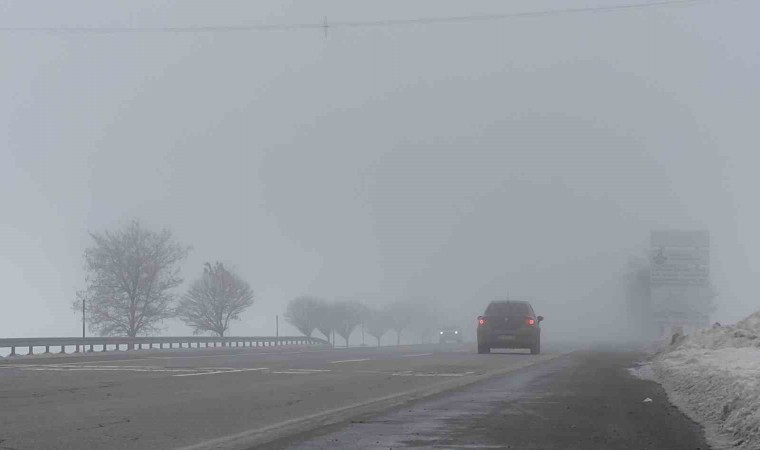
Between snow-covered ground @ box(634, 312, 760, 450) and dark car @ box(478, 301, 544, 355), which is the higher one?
dark car @ box(478, 301, 544, 355)

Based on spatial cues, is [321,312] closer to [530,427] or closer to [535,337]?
[535,337]

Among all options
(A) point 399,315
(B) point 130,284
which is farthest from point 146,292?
(A) point 399,315

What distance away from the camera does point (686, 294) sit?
55281 mm

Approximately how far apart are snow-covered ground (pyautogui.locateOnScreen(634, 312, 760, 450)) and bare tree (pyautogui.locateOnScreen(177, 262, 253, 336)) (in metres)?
68.6

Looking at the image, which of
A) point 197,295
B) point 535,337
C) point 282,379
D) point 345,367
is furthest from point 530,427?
point 197,295

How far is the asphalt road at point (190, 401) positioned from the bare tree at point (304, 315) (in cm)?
9925

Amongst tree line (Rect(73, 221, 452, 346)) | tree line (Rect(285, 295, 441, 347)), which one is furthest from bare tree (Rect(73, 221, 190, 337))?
tree line (Rect(285, 295, 441, 347))

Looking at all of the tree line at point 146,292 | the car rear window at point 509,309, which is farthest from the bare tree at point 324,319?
the car rear window at point 509,309

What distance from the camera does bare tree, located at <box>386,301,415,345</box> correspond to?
488 feet

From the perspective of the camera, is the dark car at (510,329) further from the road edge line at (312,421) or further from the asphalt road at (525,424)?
the asphalt road at (525,424)

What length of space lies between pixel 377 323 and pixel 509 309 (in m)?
111

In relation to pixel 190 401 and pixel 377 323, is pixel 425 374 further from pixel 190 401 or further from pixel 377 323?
pixel 377 323

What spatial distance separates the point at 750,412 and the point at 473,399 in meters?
4.64

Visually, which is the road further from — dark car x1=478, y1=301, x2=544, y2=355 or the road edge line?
dark car x1=478, y1=301, x2=544, y2=355
